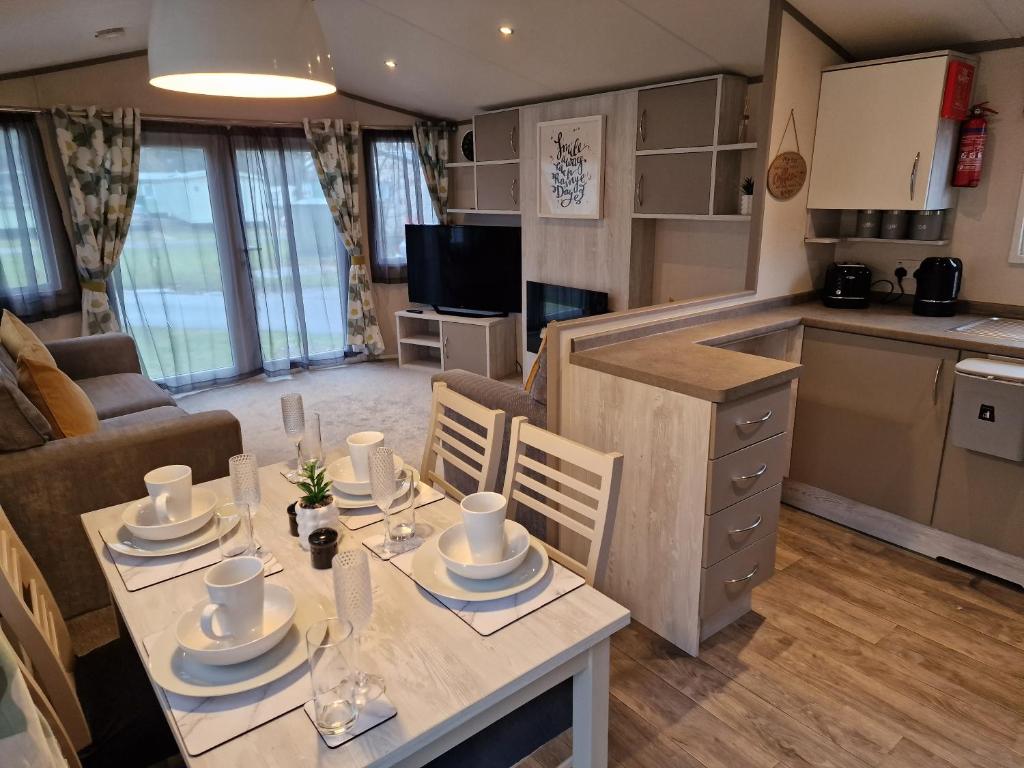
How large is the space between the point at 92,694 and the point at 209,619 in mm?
502

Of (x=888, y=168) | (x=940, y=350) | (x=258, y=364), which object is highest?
(x=888, y=168)

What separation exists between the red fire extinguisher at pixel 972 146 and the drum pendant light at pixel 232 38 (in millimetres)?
2820

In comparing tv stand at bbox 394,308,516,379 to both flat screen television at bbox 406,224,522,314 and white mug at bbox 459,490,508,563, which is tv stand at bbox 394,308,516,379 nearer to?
flat screen television at bbox 406,224,522,314

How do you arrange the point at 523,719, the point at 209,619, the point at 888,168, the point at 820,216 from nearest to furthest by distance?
the point at 209,619 → the point at 523,719 → the point at 888,168 → the point at 820,216

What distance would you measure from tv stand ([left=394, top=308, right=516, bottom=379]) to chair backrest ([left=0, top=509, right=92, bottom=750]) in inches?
161

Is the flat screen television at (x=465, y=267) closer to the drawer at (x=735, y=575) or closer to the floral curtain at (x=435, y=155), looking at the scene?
the floral curtain at (x=435, y=155)

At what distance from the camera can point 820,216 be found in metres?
3.29

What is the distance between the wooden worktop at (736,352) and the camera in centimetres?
206

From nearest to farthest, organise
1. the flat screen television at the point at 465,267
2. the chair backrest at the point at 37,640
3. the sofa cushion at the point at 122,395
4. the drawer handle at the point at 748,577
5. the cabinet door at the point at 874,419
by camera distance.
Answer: the chair backrest at the point at 37,640 → the drawer handle at the point at 748,577 → the cabinet door at the point at 874,419 → the sofa cushion at the point at 122,395 → the flat screen television at the point at 465,267

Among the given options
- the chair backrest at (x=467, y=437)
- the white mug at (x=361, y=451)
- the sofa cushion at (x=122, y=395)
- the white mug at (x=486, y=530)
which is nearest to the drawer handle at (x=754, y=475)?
the chair backrest at (x=467, y=437)

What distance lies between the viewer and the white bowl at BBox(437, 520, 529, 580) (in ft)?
4.32

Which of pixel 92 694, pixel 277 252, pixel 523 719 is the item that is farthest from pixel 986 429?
pixel 277 252

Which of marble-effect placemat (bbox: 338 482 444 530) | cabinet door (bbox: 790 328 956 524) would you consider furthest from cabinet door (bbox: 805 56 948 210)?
marble-effect placemat (bbox: 338 482 444 530)

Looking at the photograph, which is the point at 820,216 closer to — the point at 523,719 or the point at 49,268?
the point at 523,719
